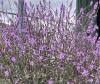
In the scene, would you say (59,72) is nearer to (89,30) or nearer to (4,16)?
(89,30)

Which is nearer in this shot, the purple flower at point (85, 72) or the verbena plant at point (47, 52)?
the purple flower at point (85, 72)

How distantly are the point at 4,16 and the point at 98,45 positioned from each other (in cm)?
107

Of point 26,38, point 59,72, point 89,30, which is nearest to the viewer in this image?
point 59,72


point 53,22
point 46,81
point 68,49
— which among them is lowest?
point 46,81

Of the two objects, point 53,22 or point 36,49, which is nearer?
point 36,49

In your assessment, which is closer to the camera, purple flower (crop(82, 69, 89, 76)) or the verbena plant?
purple flower (crop(82, 69, 89, 76))

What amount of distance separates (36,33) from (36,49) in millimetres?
236

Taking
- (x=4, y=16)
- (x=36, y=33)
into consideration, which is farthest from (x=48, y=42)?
(x=4, y=16)

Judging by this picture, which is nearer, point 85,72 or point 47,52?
point 85,72

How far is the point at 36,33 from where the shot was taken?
141 inches

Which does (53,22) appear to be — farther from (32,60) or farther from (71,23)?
(32,60)

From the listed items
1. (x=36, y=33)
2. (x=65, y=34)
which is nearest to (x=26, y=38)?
(x=36, y=33)

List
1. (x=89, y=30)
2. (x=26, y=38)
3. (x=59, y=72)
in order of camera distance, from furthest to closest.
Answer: (x=89, y=30)
(x=26, y=38)
(x=59, y=72)

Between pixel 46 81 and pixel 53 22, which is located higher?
pixel 53 22
